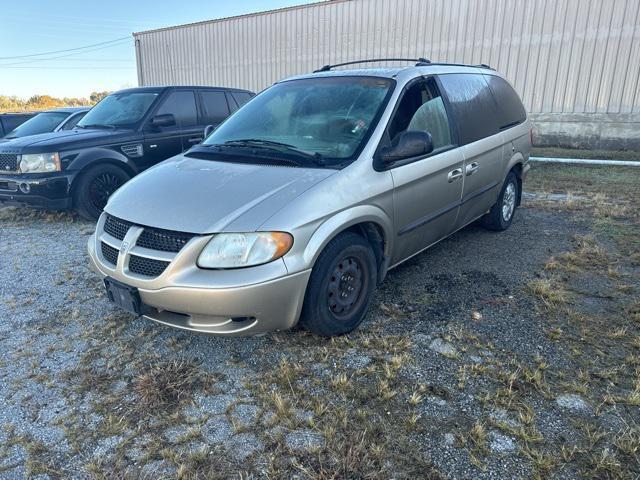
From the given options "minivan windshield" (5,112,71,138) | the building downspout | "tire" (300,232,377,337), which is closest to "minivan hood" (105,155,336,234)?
"tire" (300,232,377,337)

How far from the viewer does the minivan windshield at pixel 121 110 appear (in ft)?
21.2

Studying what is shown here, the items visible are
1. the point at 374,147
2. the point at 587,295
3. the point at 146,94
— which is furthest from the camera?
the point at 146,94

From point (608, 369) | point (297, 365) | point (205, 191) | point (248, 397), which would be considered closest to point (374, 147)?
A: point (205, 191)

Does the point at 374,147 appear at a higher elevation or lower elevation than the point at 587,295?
higher

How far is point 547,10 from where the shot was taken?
1180 cm

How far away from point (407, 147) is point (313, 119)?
0.80m

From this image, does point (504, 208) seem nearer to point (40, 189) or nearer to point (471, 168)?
point (471, 168)

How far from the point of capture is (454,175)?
12.6 ft

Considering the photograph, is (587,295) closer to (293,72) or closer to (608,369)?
(608,369)

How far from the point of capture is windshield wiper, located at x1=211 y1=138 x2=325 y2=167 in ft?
10.0

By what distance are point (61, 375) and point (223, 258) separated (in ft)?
4.13

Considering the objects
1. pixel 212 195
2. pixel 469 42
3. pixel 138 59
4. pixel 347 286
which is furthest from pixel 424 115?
pixel 138 59

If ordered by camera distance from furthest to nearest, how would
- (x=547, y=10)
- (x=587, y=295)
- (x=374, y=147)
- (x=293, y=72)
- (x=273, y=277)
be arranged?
(x=293, y=72) < (x=547, y=10) < (x=587, y=295) < (x=374, y=147) < (x=273, y=277)

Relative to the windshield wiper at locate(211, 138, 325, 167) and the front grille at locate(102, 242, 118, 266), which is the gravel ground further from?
the windshield wiper at locate(211, 138, 325, 167)
